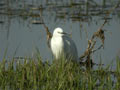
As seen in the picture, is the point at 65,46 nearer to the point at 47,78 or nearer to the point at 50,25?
the point at 47,78

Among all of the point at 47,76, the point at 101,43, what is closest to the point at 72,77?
the point at 47,76

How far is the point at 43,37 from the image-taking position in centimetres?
772

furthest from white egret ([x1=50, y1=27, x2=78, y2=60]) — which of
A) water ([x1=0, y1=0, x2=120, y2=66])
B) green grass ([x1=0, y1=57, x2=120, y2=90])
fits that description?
green grass ([x1=0, y1=57, x2=120, y2=90])

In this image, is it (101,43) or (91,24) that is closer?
(101,43)

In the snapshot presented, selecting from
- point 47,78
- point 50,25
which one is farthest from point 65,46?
point 50,25

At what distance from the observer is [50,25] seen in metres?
8.53

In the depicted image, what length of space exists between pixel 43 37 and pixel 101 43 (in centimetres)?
114

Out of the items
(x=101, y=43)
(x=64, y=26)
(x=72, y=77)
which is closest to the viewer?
(x=72, y=77)

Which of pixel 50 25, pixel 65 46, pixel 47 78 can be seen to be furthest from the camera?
pixel 50 25

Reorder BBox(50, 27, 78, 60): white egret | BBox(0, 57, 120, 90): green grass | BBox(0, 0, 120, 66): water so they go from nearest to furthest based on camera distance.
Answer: BBox(0, 57, 120, 90): green grass, BBox(50, 27, 78, 60): white egret, BBox(0, 0, 120, 66): water

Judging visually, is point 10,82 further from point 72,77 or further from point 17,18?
point 17,18

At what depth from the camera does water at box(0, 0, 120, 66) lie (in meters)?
6.95

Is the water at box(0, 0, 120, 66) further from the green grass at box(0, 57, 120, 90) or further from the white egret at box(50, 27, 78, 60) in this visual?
the green grass at box(0, 57, 120, 90)

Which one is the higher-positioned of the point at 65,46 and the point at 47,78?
the point at 65,46
